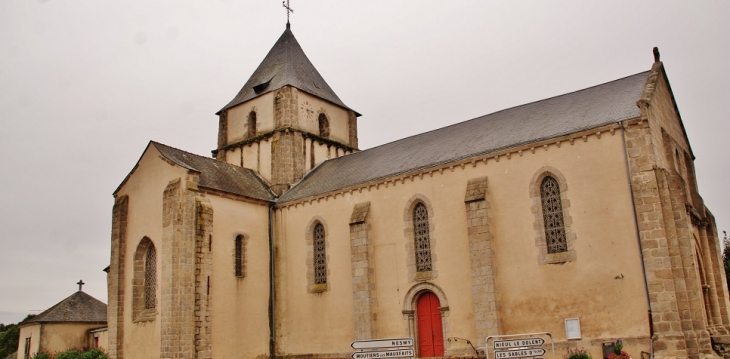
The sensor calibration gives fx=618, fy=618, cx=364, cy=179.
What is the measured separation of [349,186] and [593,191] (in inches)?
380

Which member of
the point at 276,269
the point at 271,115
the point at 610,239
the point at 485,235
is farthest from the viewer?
the point at 271,115

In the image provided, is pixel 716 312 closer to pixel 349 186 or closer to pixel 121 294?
pixel 349 186

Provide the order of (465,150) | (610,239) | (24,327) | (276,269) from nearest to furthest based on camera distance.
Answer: (610,239), (465,150), (276,269), (24,327)

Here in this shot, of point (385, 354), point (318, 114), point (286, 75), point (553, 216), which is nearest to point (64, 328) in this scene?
point (318, 114)

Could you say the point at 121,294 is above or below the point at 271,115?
below

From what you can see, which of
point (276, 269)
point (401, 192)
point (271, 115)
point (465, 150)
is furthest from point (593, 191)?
point (271, 115)

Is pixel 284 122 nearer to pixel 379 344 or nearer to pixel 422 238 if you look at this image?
pixel 422 238

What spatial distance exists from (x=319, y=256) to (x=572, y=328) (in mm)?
10954

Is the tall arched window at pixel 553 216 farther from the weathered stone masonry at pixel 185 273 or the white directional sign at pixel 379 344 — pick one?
the weathered stone masonry at pixel 185 273

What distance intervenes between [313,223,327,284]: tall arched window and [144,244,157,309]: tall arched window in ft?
21.2

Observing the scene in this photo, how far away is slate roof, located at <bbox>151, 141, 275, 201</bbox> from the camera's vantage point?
2528 cm

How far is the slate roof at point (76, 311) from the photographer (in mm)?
33156

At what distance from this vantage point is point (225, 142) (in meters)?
32.6

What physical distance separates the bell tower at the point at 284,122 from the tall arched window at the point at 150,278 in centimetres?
619
